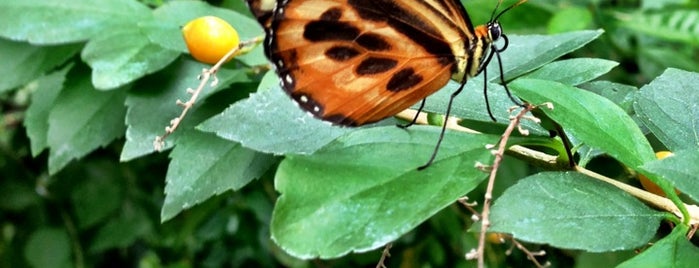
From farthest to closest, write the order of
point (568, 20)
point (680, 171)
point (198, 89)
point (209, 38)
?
1. point (568, 20)
2. point (209, 38)
3. point (198, 89)
4. point (680, 171)

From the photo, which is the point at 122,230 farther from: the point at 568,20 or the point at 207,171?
the point at 568,20

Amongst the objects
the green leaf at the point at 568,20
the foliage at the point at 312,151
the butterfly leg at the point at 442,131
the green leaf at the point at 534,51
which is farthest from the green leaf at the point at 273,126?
the green leaf at the point at 568,20

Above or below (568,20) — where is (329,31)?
above

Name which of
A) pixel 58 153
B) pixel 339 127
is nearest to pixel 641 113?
pixel 339 127

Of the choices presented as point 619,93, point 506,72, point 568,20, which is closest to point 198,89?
point 506,72

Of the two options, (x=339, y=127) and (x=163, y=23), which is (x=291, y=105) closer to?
(x=339, y=127)

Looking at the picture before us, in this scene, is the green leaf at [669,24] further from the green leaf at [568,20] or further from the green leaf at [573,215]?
the green leaf at [573,215]

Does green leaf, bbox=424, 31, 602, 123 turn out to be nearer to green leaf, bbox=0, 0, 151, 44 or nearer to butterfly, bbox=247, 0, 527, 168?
butterfly, bbox=247, 0, 527, 168

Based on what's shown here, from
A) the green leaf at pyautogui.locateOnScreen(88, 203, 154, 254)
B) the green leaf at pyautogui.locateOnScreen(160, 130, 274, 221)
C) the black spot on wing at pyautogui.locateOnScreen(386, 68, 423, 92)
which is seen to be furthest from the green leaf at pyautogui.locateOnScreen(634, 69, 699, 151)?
the green leaf at pyautogui.locateOnScreen(88, 203, 154, 254)

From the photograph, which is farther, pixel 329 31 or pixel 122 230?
pixel 122 230
